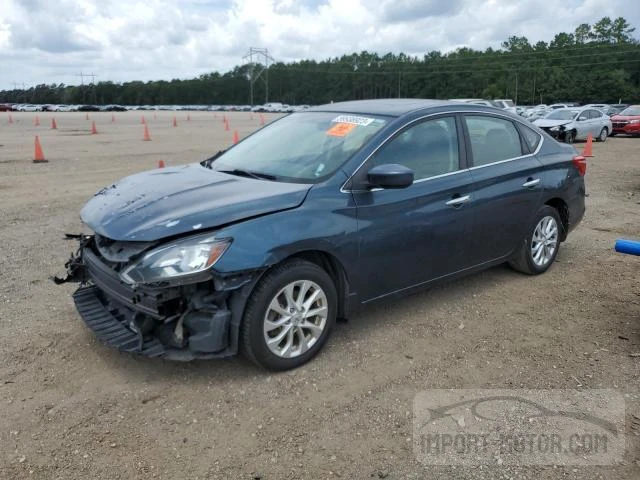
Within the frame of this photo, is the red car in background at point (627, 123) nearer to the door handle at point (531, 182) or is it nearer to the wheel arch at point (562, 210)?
the wheel arch at point (562, 210)

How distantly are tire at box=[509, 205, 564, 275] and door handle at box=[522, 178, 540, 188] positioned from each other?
299 mm

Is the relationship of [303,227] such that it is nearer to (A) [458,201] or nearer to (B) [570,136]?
(A) [458,201]

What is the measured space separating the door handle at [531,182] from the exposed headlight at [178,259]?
3.09 m

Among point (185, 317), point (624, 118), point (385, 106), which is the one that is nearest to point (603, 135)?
point (624, 118)

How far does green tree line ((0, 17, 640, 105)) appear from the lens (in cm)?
9769

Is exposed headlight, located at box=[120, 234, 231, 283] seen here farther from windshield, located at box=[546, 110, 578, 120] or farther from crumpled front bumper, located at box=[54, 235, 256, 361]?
windshield, located at box=[546, 110, 578, 120]

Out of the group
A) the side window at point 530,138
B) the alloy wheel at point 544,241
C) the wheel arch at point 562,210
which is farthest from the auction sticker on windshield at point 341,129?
the wheel arch at point 562,210

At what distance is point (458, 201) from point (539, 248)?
154cm

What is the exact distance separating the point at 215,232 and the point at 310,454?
4.54ft

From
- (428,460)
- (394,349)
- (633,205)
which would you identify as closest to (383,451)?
(428,460)

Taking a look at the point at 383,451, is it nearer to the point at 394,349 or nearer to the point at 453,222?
the point at 394,349

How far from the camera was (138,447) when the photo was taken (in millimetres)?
2988

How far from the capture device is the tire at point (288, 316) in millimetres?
3482
